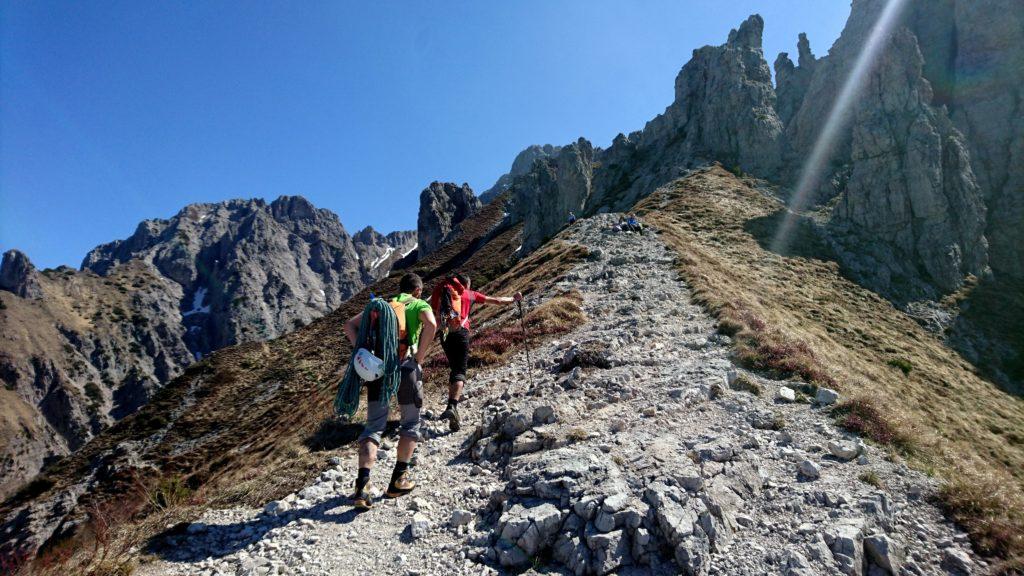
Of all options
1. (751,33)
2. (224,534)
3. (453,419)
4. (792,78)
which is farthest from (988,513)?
(792,78)

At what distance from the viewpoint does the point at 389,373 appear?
6480 mm

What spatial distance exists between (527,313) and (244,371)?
3852cm

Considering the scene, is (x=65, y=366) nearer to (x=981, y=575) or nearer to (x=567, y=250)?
(x=567, y=250)

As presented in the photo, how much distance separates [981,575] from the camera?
4637mm

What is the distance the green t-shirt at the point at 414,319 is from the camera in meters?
6.96

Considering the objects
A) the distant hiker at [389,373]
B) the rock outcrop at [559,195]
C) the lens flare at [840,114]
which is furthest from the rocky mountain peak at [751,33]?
the distant hiker at [389,373]

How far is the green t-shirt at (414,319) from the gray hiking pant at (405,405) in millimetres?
335

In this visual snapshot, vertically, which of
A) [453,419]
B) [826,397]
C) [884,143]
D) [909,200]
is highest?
[884,143]

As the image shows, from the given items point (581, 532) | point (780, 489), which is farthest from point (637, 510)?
point (780, 489)

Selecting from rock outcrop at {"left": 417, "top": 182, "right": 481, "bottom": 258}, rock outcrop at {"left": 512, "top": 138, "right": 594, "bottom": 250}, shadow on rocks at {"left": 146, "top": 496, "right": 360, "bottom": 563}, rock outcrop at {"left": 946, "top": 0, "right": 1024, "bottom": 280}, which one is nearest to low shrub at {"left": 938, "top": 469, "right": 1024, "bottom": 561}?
shadow on rocks at {"left": 146, "top": 496, "right": 360, "bottom": 563}

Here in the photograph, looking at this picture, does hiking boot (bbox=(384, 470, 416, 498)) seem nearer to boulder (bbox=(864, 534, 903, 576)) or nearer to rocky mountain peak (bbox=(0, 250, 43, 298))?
boulder (bbox=(864, 534, 903, 576))

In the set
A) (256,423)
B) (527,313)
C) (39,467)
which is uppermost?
(527,313)

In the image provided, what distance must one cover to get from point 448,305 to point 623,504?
5900mm

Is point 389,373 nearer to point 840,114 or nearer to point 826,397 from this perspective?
point 826,397
